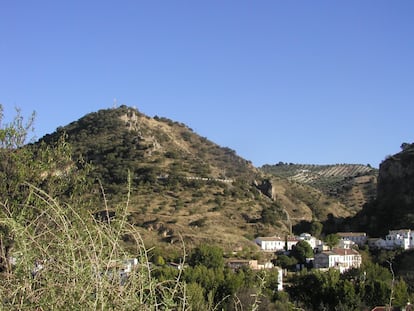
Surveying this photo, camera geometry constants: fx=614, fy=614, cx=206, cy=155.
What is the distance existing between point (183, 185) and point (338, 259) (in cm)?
2234

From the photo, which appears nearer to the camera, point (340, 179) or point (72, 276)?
point (72, 276)

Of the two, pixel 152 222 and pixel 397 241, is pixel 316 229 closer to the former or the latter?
pixel 397 241

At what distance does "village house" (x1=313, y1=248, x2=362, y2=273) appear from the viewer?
159ft

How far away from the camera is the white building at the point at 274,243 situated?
5276 cm

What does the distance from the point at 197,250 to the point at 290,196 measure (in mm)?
43072

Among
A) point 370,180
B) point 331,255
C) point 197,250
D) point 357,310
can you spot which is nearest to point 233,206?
point 331,255

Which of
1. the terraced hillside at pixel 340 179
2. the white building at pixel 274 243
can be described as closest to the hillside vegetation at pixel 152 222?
the white building at pixel 274 243

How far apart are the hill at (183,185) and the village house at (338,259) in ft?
20.2

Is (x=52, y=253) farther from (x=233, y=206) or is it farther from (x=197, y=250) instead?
(x=233, y=206)

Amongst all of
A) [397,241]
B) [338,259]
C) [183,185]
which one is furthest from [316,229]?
[338,259]

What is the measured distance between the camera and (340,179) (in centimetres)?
11938

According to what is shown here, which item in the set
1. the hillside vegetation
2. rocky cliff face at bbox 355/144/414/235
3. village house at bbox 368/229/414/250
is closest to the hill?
the hillside vegetation

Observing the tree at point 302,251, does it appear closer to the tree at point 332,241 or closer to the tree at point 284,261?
the tree at point 284,261

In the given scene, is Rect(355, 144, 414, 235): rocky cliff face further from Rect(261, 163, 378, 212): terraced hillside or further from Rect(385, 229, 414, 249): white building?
Rect(261, 163, 378, 212): terraced hillside
